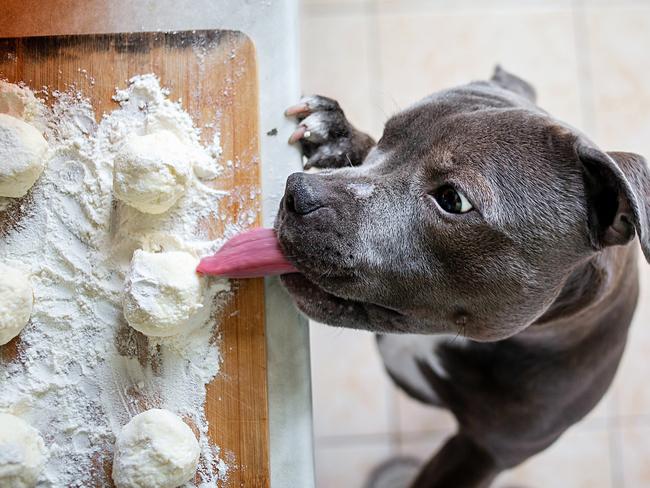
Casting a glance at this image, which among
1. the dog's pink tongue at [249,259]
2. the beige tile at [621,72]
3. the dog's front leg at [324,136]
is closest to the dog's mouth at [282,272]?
the dog's pink tongue at [249,259]

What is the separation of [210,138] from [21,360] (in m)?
0.68

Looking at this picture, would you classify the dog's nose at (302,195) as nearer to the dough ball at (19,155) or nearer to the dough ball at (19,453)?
the dough ball at (19,155)

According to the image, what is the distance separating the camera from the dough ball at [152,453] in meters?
1.46

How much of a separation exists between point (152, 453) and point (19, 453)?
282 mm

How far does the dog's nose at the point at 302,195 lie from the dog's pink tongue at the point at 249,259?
123 millimetres

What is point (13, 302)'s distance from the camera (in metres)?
1.49

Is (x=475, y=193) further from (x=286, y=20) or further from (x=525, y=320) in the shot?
(x=286, y=20)

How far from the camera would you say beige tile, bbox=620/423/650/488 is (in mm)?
2961

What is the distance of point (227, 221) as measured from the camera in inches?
64.3

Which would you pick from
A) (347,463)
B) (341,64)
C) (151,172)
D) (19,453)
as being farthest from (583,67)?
(19,453)

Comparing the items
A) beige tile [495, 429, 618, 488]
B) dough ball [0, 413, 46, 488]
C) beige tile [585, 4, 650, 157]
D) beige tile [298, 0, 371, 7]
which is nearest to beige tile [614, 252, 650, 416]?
beige tile [495, 429, 618, 488]

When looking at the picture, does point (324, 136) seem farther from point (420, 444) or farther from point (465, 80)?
point (420, 444)

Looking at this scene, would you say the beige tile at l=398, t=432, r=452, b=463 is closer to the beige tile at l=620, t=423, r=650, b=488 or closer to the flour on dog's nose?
the beige tile at l=620, t=423, r=650, b=488

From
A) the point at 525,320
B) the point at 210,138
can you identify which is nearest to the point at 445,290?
the point at 525,320
